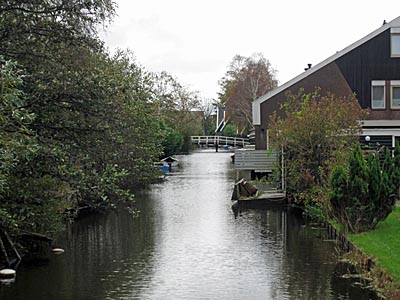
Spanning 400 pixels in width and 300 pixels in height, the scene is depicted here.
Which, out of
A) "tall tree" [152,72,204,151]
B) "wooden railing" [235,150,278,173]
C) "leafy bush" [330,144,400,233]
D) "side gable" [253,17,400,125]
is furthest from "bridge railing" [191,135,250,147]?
"leafy bush" [330,144,400,233]

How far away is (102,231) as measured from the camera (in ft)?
66.2

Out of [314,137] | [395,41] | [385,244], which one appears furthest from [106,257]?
[395,41]

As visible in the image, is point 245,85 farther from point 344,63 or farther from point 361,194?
point 361,194

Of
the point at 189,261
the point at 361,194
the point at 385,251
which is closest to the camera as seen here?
the point at 385,251

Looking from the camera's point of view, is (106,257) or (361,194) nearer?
(361,194)

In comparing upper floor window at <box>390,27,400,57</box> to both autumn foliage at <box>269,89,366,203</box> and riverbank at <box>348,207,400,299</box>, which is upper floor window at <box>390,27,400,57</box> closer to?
autumn foliage at <box>269,89,366,203</box>

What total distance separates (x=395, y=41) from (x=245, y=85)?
43833mm

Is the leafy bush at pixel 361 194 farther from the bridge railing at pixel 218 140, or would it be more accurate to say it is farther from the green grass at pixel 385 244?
the bridge railing at pixel 218 140

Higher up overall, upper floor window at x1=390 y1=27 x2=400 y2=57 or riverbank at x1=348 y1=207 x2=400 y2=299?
upper floor window at x1=390 y1=27 x2=400 y2=57

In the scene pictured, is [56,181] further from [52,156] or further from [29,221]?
[52,156]

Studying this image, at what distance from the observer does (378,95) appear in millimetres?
29797

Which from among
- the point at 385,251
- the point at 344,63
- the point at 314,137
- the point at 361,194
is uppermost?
the point at 344,63

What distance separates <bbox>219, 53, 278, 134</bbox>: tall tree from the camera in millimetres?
72688

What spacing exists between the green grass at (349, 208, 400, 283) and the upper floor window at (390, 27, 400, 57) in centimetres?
1336
